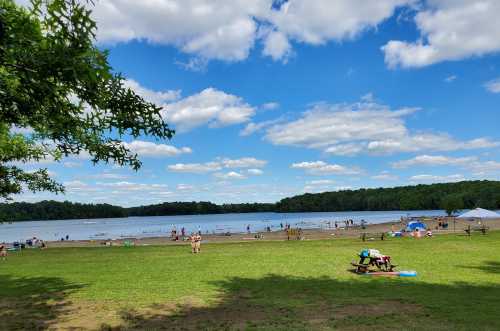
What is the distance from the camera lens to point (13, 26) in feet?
18.5

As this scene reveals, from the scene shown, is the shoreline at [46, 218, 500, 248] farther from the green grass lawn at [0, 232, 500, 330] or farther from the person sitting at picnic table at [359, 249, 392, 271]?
the green grass lawn at [0, 232, 500, 330]

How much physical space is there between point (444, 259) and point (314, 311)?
13019mm

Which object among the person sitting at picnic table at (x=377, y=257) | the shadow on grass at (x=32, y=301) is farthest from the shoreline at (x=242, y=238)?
the shadow on grass at (x=32, y=301)

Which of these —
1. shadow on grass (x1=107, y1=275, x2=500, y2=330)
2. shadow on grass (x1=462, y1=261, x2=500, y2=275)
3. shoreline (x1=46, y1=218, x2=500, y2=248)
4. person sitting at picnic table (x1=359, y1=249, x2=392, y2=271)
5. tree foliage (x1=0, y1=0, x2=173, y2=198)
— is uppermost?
tree foliage (x1=0, y1=0, x2=173, y2=198)

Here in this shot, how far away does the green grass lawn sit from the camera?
418 inches

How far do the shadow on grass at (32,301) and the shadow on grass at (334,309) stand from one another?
7.44ft

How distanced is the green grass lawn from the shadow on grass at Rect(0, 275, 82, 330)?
0.10 ft

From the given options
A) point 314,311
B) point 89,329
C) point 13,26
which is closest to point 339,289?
point 314,311

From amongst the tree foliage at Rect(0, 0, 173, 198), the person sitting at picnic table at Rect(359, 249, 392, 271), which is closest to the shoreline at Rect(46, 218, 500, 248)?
the person sitting at picnic table at Rect(359, 249, 392, 271)

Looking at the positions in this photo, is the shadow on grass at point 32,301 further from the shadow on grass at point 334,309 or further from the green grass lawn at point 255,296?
the shadow on grass at point 334,309

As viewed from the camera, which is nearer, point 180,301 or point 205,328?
point 205,328

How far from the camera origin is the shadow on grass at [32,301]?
11195 mm

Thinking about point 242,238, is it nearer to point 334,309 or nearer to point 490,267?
point 490,267

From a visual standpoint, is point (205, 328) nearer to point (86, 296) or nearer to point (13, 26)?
point (86, 296)
